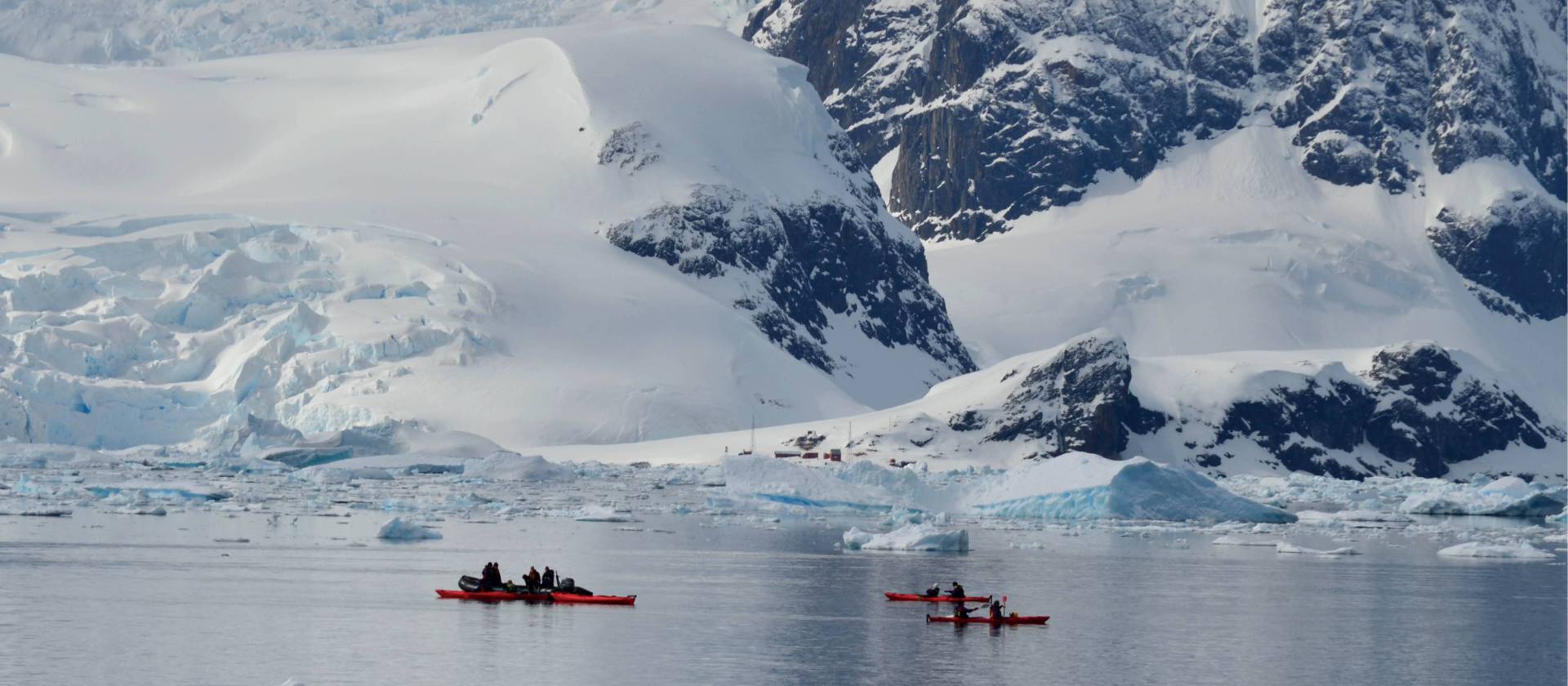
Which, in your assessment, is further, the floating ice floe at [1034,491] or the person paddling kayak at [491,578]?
the floating ice floe at [1034,491]

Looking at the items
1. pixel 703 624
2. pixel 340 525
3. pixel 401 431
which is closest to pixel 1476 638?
pixel 703 624

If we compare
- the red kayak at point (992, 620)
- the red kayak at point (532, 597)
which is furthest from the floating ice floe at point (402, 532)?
the red kayak at point (992, 620)

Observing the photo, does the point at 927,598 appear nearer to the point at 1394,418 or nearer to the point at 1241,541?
the point at 1241,541

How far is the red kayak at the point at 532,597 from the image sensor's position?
193ft

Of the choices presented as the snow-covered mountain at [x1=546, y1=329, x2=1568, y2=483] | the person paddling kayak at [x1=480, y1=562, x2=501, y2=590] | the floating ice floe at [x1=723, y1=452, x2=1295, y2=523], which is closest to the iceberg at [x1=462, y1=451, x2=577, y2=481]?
the floating ice floe at [x1=723, y1=452, x2=1295, y2=523]

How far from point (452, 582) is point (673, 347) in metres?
114

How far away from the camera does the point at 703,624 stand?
2167 inches

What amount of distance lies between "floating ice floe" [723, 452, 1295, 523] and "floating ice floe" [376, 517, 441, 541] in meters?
23.7

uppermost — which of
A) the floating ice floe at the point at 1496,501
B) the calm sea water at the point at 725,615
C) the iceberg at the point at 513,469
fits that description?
the iceberg at the point at 513,469

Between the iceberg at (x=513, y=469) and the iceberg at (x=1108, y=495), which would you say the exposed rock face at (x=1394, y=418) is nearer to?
the iceberg at (x=513, y=469)

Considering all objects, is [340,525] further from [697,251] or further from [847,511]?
[697,251]

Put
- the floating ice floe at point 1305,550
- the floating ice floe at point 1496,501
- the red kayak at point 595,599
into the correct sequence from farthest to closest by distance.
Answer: the floating ice floe at point 1496,501
the floating ice floe at point 1305,550
the red kayak at point 595,599

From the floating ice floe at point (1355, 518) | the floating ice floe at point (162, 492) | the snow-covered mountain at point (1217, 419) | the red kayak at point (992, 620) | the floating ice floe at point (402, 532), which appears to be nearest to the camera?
the red kayak at point (992, 620)

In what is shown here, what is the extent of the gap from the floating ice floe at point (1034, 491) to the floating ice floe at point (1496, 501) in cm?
1660
